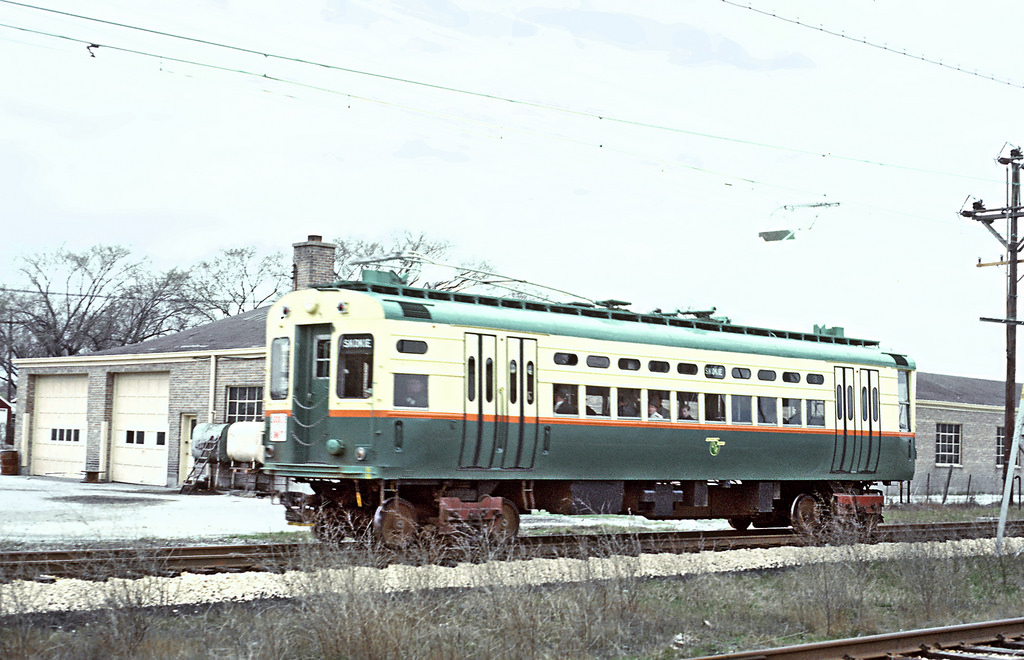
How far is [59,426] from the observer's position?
3606 cm

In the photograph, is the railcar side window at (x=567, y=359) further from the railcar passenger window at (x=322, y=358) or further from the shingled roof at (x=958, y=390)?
the shingled roof at (x=958, y=390)

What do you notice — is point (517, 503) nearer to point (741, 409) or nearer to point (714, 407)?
point (714, 407)

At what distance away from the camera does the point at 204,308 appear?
62.9 meters

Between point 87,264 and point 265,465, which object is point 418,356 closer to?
point 265,465

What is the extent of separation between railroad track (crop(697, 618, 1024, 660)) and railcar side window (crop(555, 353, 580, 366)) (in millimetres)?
6824

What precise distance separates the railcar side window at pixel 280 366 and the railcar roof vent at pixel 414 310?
1.78 meters

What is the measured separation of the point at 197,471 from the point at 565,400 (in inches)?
614

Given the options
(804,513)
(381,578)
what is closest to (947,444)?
(804,513)

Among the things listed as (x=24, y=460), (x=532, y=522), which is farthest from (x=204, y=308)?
(x=532, y=522)

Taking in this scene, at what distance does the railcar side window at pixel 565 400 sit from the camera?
50.6 ft

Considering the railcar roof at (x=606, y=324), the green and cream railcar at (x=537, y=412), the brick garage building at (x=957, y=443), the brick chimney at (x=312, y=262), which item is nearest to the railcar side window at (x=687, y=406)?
the green and cream railcar at (x=537, y=412)

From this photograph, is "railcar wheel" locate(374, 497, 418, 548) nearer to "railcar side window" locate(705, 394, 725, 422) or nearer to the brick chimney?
"railcar side window" locate(705, 394, 725, 422)

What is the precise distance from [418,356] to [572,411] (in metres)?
2.62

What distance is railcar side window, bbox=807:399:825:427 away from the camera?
19.1 m
